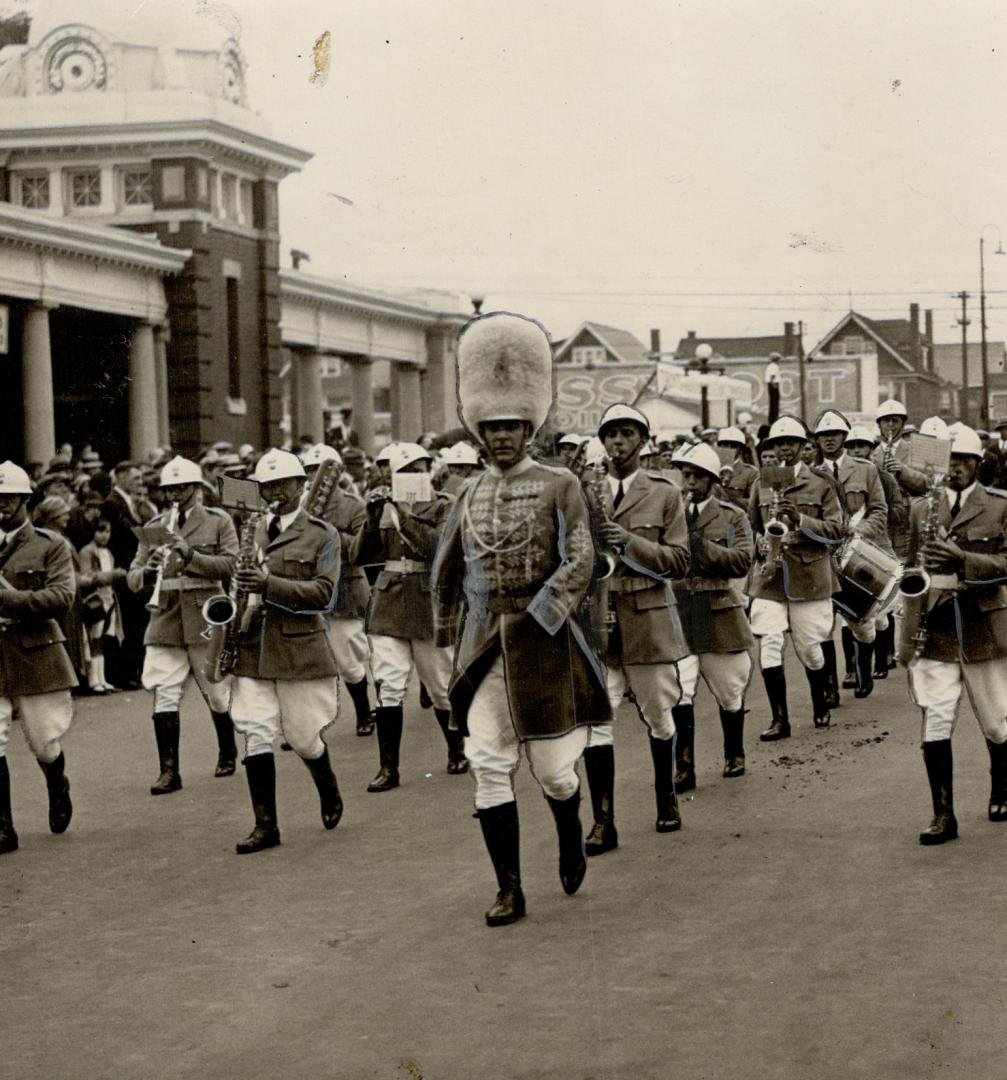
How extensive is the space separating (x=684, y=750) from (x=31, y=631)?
3.61 metres

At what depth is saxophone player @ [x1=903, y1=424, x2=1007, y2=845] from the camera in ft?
28.3

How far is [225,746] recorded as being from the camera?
1172cm

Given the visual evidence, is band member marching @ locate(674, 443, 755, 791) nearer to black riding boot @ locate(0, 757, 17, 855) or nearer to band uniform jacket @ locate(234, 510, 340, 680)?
band uniform jacket @ locate(234, 510, 340, 680)

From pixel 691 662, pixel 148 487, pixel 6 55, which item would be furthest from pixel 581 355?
pixel 691 662

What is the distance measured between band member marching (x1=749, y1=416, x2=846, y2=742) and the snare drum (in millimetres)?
165

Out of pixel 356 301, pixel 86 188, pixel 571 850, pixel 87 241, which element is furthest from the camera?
pixel 356 301

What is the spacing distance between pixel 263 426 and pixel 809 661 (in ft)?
84.0

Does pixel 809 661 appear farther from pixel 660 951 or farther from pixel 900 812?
pixel 660 951

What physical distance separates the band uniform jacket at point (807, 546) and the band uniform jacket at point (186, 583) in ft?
12.2

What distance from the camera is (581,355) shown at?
8581 centimetres

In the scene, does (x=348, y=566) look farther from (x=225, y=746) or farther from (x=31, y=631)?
(x=31, y=631)

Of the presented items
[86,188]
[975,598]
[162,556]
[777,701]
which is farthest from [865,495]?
[86,188]

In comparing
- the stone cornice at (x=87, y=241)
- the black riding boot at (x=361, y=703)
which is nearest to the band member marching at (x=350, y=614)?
the black riding boot at (x=361, y=703)

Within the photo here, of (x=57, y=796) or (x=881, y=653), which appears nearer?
(x=57, y=796)
